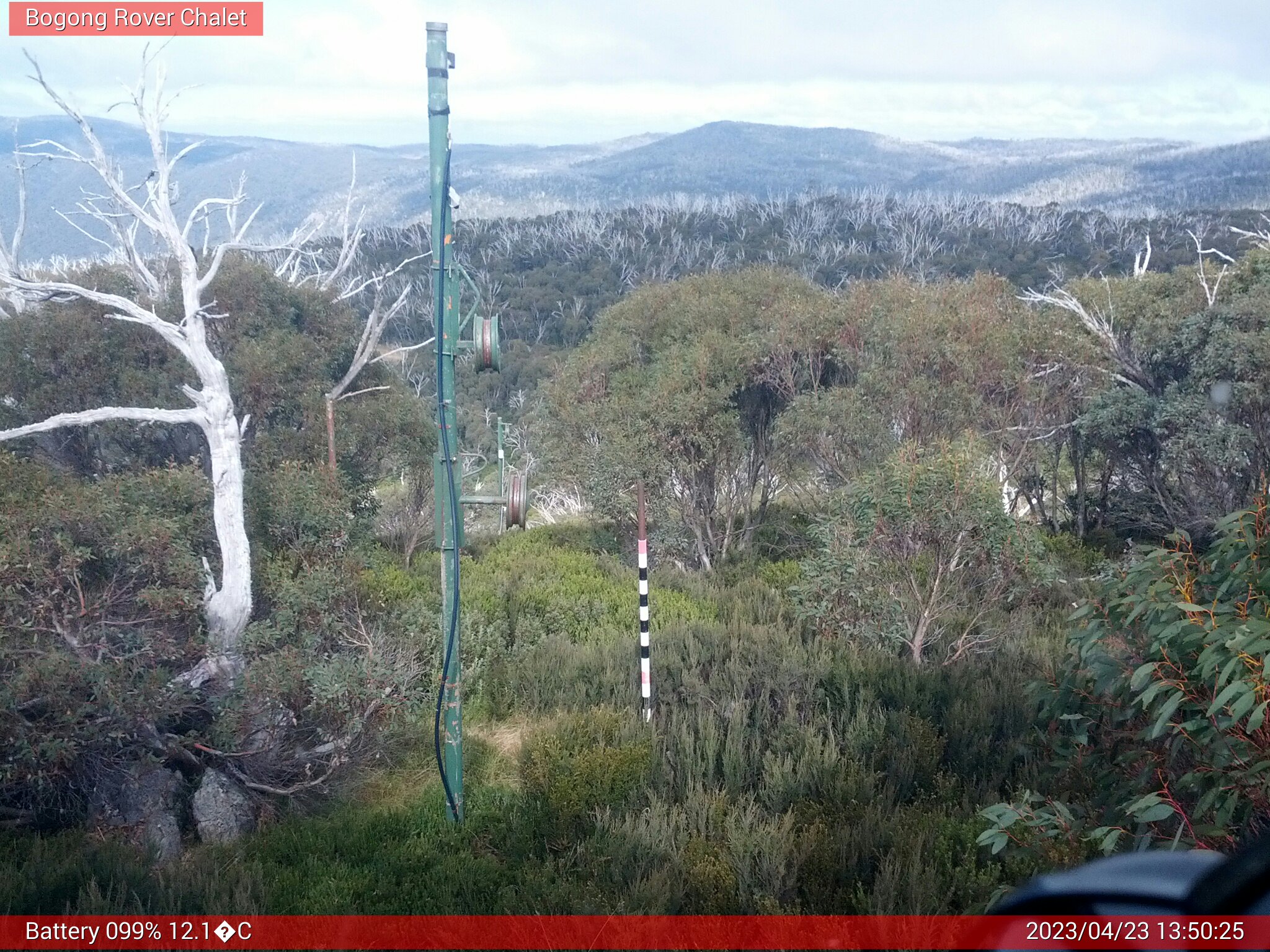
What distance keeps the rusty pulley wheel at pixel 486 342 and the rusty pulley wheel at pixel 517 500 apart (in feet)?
2.22

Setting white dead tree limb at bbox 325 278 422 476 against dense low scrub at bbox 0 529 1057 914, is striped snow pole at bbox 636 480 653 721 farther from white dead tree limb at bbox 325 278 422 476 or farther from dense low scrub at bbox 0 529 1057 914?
white dead tree limb at bbox 325 278 422 476

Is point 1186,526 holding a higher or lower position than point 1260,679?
lower

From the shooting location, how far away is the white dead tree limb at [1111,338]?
579 inches

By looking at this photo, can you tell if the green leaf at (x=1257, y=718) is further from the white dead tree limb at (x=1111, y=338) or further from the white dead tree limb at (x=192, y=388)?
the white dead tree limb at (x=1111, y=338)

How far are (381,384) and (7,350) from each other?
4827 millimetres

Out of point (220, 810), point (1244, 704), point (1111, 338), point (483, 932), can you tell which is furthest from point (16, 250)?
point (1111, 338)

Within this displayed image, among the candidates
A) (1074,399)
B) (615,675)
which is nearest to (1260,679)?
(615,675)

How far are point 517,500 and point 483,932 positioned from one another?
7.59 ft

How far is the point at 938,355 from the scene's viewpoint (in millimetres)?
13750

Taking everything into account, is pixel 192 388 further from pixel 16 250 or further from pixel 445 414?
pixel 16 250

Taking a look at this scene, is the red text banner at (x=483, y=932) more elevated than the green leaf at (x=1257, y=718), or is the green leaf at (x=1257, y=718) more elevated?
the green leaf at (x=1257, y=718)

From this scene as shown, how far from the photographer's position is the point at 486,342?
5594 mm

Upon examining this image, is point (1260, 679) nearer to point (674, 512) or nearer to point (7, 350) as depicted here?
point (674, 512)

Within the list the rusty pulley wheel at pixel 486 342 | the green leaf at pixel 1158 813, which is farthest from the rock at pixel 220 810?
the green leaf at pixel 1158 813
